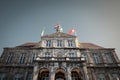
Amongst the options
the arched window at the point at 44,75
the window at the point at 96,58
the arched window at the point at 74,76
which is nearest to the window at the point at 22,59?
the arched window at the point at 44,75

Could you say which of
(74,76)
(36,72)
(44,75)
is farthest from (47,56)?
(74,76)

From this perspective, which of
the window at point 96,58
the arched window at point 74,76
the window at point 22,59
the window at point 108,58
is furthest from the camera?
the window at point 96,58

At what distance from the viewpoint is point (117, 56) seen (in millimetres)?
25344

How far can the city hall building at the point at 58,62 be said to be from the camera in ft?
66.6

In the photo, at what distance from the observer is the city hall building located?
20.3m

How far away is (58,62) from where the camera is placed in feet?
68.1

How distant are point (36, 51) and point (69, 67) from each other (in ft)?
30.0

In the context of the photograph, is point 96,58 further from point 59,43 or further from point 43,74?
point 43,74

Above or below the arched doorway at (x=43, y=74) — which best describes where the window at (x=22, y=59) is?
above

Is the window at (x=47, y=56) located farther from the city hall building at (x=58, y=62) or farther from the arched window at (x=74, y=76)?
the arched window at (x=74, y=76)

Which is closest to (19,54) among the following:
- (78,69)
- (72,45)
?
(72,45)

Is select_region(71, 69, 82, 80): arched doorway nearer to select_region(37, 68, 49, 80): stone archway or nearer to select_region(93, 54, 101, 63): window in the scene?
select_region(37, 68, 49, 80): stone archway

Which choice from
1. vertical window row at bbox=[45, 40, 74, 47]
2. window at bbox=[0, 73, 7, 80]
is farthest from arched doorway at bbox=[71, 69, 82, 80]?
window at bbox=[0, 73, 7, 80]

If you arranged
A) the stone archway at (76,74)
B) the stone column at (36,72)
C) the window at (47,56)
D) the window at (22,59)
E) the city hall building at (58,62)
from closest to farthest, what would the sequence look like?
the stone column at (36,72), the city hall building at (58,62), the stone archway at (76,74), the window at (47,56), the window at (22,59)
